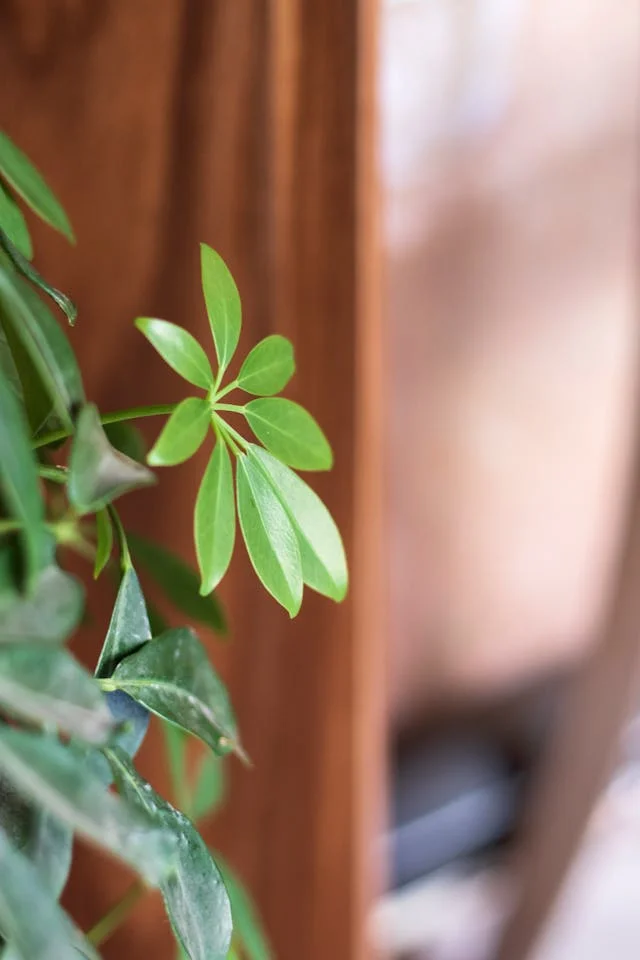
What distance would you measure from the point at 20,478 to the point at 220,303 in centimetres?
9

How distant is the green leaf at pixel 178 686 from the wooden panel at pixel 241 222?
24 cm

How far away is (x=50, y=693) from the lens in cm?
17

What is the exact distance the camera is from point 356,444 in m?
0.46

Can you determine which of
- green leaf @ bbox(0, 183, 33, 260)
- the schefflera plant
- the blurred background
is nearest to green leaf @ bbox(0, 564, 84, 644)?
the schefflera plant

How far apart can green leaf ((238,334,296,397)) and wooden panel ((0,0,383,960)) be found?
8.0 inches

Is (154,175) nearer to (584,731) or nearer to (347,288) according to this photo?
(347,288)

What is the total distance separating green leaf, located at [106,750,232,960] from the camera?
22 cm

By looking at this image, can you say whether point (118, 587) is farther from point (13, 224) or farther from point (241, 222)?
point (241, 222)

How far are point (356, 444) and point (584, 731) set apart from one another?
1.79ft

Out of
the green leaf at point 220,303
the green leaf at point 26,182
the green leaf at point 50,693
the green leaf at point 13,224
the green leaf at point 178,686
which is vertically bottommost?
the green leaf at point 178,686

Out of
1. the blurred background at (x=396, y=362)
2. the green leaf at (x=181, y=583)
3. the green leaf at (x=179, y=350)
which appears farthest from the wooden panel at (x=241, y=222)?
the green leaf at (x=179, y=350)

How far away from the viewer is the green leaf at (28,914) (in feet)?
0.57

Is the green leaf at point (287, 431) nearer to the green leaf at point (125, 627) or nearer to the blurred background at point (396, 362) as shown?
the green leaf at point (125, 627)

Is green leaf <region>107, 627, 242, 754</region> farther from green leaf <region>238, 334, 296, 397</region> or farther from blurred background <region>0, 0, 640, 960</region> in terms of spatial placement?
blurred background <region>0, 0, 640, 960</region>
